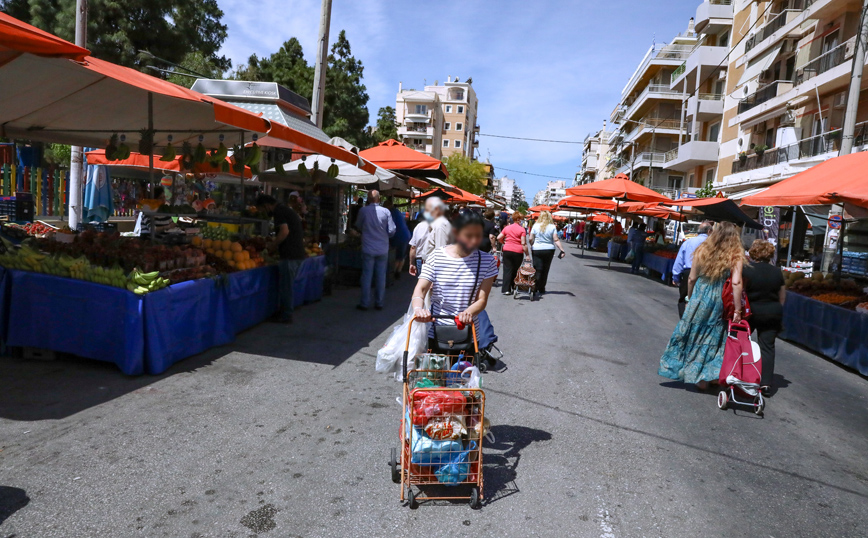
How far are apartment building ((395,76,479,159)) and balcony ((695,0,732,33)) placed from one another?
50.1 meters

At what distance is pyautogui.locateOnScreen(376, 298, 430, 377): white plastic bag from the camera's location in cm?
394

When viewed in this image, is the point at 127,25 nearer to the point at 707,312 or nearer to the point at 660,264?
the point at 660,264

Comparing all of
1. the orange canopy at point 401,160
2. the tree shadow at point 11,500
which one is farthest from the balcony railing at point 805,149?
the tree shadow at point 11,500

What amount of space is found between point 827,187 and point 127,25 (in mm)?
21737

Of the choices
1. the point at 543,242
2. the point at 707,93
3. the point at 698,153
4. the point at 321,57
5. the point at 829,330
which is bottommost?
the point at 829,330

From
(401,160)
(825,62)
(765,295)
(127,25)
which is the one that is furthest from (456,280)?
(825,62)

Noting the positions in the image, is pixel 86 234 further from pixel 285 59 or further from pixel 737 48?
pixel 737 48

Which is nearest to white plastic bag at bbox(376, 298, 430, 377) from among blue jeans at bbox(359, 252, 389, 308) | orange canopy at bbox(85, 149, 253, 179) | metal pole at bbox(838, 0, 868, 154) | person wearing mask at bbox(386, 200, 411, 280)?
blue jeans at bbox(359, 252, 389, 308)

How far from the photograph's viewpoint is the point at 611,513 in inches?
135

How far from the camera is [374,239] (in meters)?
9.15

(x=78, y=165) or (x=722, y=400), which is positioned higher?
(x=78, y=165)

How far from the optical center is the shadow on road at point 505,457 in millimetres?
3674

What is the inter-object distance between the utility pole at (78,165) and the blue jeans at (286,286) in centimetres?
703

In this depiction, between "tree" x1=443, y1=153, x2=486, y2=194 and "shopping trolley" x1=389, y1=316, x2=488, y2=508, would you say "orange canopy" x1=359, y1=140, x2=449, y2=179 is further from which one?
"tree" x1=443, y1=153, x2=486, y2=194
